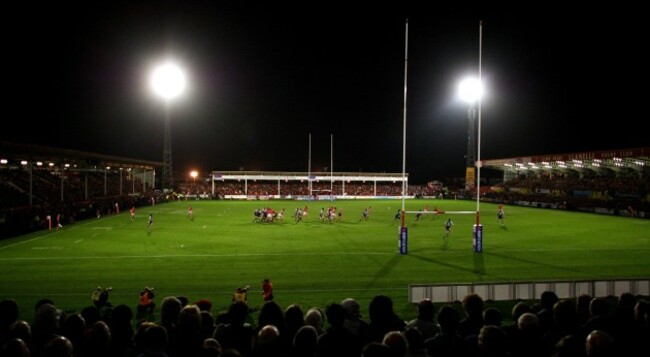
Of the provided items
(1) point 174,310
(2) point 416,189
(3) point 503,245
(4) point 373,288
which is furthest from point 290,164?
(1) point 174,310

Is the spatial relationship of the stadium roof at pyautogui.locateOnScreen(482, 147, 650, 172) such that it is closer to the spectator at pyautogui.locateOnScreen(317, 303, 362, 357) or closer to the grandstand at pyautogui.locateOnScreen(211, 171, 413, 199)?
the grandstand at pyautogui.locateOnScreen(211, 171, 413, 199)

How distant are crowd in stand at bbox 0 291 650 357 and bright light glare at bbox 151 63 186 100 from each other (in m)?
47.2

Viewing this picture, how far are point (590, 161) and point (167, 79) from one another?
55.1 meters

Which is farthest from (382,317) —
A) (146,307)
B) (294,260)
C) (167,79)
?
(167,79)

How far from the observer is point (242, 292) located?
13.1 metres

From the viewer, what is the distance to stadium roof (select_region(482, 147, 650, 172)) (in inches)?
2074

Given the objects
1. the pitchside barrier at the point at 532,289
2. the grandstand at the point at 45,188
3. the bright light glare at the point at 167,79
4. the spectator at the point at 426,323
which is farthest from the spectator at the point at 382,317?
the bright light glare at the point at 167,79

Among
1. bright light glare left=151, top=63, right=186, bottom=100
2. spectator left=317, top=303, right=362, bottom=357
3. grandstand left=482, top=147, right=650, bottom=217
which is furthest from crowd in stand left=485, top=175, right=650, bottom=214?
spectator left=317, top=303, right=362, bottom=357

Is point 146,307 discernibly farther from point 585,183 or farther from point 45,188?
point 585,183

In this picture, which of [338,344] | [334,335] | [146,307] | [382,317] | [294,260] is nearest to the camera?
[338,344]

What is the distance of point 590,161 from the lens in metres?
64.2

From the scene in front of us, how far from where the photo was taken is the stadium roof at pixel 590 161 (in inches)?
2074

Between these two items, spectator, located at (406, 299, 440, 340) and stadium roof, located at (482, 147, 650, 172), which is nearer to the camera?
spectator, located at (406, 299, 440, 340)

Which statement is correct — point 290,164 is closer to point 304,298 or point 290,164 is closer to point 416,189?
point 416,189
